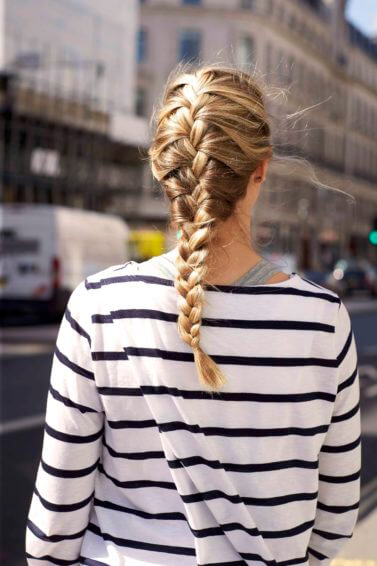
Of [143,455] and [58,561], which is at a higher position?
[143,455]

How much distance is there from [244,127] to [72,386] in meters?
0.54

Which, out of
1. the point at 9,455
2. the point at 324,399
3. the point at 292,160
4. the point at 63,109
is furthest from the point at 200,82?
the point at 63,109

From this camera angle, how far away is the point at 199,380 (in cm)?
168

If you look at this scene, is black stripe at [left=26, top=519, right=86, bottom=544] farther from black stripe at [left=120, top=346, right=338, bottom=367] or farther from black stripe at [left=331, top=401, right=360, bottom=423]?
black stripe at [left=331, top=401, right=360, bottom=423]

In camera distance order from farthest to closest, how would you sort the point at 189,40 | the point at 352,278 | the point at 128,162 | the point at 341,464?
1. the point at 189,40
2. the point at 352,278
3. the point at 128,162
4. the point at 341,464

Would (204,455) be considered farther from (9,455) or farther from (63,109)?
(63,109)

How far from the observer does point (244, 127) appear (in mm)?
1723

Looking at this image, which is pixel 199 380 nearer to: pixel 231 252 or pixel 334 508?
pixel 231 252

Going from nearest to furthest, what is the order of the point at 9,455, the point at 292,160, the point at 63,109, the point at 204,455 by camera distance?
the point at 204,455, the point at 292,160, the point at 9,455, the point at 63,109

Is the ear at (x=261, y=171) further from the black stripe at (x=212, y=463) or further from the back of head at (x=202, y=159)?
the black stripe at (x=212, y=463)

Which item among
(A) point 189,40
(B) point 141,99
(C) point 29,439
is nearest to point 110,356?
(C) point 29,439

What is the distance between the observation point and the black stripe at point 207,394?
5.57ft

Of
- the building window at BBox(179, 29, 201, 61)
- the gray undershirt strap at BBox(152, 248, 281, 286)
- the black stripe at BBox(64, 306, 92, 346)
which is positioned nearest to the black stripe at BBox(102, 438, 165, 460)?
the black stripe at BBox(64, 306, 92, 346)

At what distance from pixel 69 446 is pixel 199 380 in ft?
0.92
